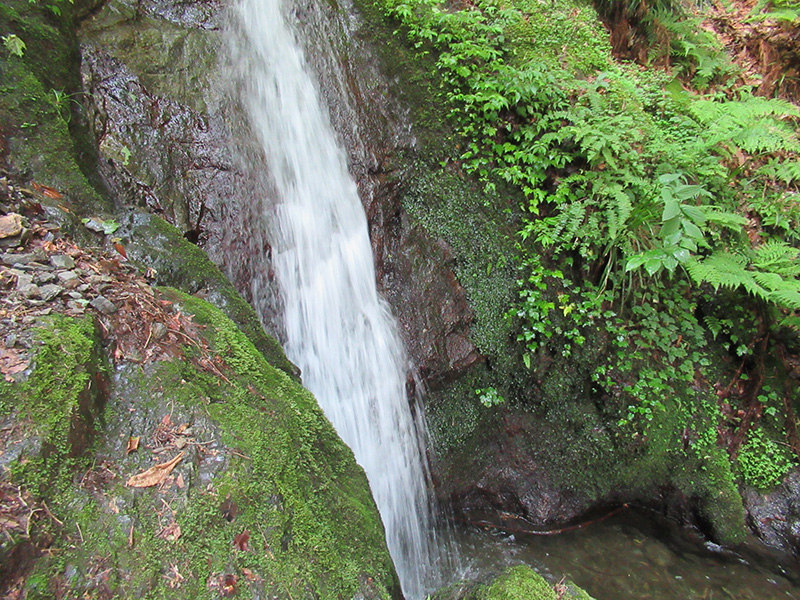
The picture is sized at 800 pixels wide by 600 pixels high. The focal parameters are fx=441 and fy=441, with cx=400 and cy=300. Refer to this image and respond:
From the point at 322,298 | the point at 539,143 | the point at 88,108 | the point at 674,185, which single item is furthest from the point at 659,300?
the point at 88,108

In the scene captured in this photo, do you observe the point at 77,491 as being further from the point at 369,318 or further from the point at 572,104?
the point at 572,104

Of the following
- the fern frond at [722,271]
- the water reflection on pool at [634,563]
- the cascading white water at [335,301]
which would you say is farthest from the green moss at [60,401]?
the fern frond at [722,271]

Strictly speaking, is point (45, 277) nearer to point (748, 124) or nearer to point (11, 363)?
point (11, 363)

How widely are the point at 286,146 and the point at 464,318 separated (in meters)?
2.60

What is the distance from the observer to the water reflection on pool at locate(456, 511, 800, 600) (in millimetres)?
4207

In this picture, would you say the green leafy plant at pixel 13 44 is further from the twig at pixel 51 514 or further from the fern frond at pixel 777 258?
the fern frond at pixel 777 258

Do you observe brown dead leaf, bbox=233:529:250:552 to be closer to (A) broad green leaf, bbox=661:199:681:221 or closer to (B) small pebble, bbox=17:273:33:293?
(B) small pebble, bbox=17:273:33:293

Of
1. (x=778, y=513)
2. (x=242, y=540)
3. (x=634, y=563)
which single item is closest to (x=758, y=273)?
(x=778, y=513)

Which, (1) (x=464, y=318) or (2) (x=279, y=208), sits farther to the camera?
(1) (x=464, y=318)

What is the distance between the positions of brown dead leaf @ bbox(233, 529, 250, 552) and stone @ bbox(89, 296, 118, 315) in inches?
49.8

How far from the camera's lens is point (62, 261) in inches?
91.4

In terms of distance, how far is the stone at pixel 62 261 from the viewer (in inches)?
90.4

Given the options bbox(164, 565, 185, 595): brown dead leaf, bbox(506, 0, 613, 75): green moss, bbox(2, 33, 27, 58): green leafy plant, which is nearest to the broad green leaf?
bbox(506, 0, 613, 75): green moss

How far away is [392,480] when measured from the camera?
4.41m
